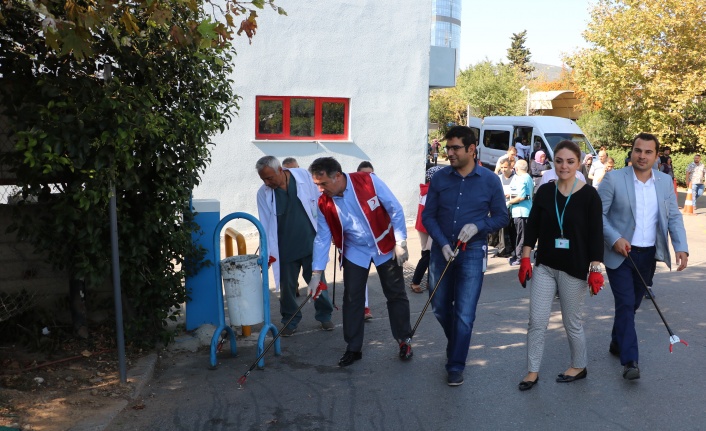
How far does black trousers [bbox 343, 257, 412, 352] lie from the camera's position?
590 centimetres

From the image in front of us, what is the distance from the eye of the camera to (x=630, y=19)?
75.1 ft

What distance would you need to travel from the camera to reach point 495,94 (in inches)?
1769

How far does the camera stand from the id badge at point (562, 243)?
203 inches

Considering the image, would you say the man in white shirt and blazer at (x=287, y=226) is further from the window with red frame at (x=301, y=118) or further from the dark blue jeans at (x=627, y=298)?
the window with red frame at (x=301, y=118)

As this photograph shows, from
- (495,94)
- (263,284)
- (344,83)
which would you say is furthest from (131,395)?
(495,94)

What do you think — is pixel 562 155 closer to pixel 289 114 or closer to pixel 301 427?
pixel 301 427

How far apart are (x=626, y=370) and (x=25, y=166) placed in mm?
4871

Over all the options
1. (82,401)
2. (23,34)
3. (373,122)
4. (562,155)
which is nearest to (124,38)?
(23,34)

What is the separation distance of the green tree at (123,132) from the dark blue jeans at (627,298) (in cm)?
340

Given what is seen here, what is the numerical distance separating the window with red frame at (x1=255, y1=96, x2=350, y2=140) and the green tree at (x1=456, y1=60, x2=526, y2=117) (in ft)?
108

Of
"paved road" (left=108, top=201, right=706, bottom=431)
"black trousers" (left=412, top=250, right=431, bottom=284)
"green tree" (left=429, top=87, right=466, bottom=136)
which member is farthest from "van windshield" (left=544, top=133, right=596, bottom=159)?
"green tree" (left=429, top=87, right=466, bottom=136)

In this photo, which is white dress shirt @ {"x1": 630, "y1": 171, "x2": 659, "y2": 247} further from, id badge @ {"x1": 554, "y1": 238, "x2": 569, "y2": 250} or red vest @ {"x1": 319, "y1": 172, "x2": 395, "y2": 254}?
red vest @ {"x1": 319, "y1": 172, "x2": 395, "y2": 254}

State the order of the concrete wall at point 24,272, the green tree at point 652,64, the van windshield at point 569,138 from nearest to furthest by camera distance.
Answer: the concrete wall at point 24,272
the van windshield at point 569,138
the green tree at point 652,64

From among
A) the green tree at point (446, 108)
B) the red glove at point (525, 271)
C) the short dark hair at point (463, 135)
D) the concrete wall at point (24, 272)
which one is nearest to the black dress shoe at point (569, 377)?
the red glove at point (525, 271)
